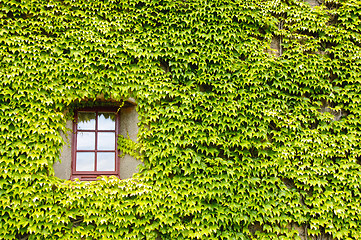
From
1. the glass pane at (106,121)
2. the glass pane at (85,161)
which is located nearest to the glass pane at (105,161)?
the glass pane at (85,161)

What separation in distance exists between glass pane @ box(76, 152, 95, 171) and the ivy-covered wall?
50 cm

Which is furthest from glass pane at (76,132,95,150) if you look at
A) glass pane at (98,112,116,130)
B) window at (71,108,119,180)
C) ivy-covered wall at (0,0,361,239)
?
ivy-covered wall at (0,0,361,239)

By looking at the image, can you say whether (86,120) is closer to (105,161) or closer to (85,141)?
(85,141)

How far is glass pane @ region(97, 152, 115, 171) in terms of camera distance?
4.87 m

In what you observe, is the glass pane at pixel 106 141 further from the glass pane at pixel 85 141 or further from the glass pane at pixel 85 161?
the glass pane at pixel 85 161

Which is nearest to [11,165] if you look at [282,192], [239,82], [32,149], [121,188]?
[32,149]

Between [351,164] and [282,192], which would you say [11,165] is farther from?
[351,164]

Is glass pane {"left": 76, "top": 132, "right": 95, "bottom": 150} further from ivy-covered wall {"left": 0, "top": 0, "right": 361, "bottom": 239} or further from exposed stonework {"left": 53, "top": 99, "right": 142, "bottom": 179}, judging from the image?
ivy-covered wall {"left": 0, "top": 0, "right": 361, "bottom": 239}

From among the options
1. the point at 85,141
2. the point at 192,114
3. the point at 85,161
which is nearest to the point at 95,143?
the point at 85,141

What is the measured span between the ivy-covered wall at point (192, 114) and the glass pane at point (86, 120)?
0.77 ft

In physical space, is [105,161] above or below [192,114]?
below

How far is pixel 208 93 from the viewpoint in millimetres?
4871

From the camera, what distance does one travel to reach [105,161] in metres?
4.91

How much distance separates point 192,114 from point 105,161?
184cm
